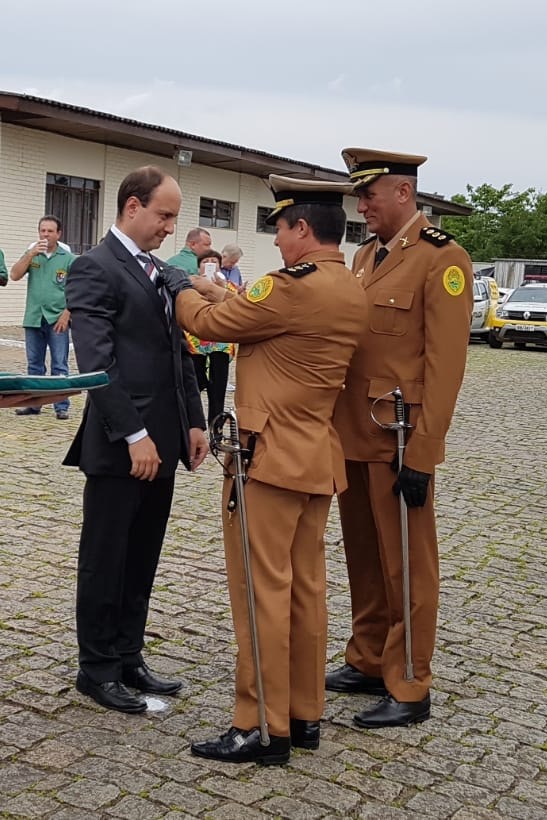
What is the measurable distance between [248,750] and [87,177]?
68.1 ft

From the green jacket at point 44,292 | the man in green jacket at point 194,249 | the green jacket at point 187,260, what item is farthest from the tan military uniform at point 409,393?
the green jacket at point 44,292

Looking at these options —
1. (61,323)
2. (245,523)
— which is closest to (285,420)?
(245,523)

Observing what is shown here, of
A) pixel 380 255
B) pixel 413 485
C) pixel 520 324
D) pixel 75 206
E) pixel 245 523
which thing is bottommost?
pixel 245 523

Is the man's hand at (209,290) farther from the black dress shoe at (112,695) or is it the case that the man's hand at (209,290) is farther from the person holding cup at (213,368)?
the person holding cup at (213,368)

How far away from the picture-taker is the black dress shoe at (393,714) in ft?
13.9

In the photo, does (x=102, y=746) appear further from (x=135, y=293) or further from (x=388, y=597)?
(x=135, y=293)

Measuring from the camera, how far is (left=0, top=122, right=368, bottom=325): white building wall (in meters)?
21.4

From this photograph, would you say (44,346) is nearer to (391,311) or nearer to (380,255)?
(380,255)

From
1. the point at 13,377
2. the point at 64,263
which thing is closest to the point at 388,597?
the point at 13,377

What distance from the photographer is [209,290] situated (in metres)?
4.06

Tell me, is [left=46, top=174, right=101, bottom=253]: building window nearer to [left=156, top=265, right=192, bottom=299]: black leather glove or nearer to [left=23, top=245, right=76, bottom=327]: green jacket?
[left=23, top=245, right=76, bottom=327]: green jacket

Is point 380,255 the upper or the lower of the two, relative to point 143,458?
upper

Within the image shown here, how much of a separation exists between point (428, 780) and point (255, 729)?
2.11ft

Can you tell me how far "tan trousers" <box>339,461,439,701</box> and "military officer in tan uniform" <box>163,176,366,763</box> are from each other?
426 mm
